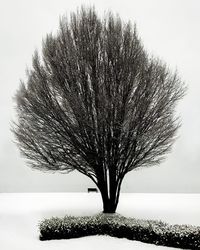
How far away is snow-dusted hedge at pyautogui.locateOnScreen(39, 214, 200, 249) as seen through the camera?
Result: 44.4 feet

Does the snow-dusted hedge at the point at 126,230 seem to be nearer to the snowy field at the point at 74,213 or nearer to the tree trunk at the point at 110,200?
the snowy field at the point at 74,213

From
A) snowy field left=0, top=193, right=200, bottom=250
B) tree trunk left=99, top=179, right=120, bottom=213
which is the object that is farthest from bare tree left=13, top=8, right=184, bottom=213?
snowy field left=0, top=193, right=200, bottom=250

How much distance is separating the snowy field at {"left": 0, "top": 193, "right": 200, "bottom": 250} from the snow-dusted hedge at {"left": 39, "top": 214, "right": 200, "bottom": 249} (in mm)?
388

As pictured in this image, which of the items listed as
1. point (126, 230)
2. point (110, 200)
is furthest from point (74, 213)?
point (126, 230)

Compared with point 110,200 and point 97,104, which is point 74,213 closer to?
point 110,200

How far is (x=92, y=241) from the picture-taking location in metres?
14.7

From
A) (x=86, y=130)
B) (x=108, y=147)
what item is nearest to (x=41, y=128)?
(x=86, y=130)

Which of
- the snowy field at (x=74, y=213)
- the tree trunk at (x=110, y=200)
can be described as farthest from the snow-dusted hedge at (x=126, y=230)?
the tree trunk at (x=110, y=200)

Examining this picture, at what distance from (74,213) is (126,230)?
6239 mm

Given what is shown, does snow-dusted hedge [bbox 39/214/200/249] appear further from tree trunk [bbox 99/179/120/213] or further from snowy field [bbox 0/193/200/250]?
→ tree trunk [bbox 99/179/120/213]

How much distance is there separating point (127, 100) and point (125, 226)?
7112 millimetres

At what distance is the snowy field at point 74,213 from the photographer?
14211 mm

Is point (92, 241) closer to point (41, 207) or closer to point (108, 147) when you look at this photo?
point (108, 147)

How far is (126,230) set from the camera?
1512cm
